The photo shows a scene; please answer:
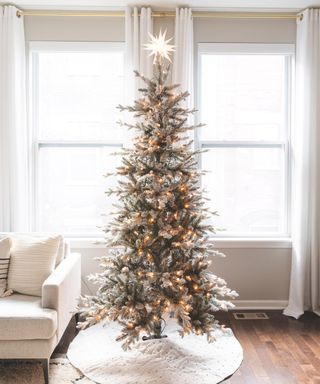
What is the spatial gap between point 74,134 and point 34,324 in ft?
Result: 6.69

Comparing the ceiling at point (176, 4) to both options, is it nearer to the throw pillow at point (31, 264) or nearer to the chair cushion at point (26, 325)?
the throw pillow at point (31, 264)

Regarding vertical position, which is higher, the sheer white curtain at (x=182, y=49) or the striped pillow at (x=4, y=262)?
the sheer white curtain at (x=182, y=49)

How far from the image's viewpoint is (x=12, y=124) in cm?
381

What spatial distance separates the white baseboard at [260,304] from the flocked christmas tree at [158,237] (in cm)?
117

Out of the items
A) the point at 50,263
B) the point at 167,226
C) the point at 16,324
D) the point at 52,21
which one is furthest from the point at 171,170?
the point at 52,21

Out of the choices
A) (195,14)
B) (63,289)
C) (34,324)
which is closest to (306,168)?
(195,14)

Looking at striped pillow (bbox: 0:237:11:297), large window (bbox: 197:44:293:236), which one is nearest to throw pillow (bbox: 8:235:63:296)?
striped pillow (bbox: 0:237:11:297)

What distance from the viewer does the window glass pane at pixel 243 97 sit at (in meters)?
4.09

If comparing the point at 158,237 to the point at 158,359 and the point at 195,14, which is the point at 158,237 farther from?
the point at 195,14

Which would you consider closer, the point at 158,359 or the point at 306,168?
the point at 158,359

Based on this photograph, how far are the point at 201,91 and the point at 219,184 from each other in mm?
929

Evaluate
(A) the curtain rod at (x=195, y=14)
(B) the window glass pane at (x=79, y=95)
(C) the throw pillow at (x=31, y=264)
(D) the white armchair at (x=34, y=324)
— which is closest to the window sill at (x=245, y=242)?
(C) the throw pillow at (x=31, y=264)

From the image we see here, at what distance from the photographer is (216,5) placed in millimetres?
3838

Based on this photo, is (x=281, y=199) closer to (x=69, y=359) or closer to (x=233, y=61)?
(x=233, y=61)
